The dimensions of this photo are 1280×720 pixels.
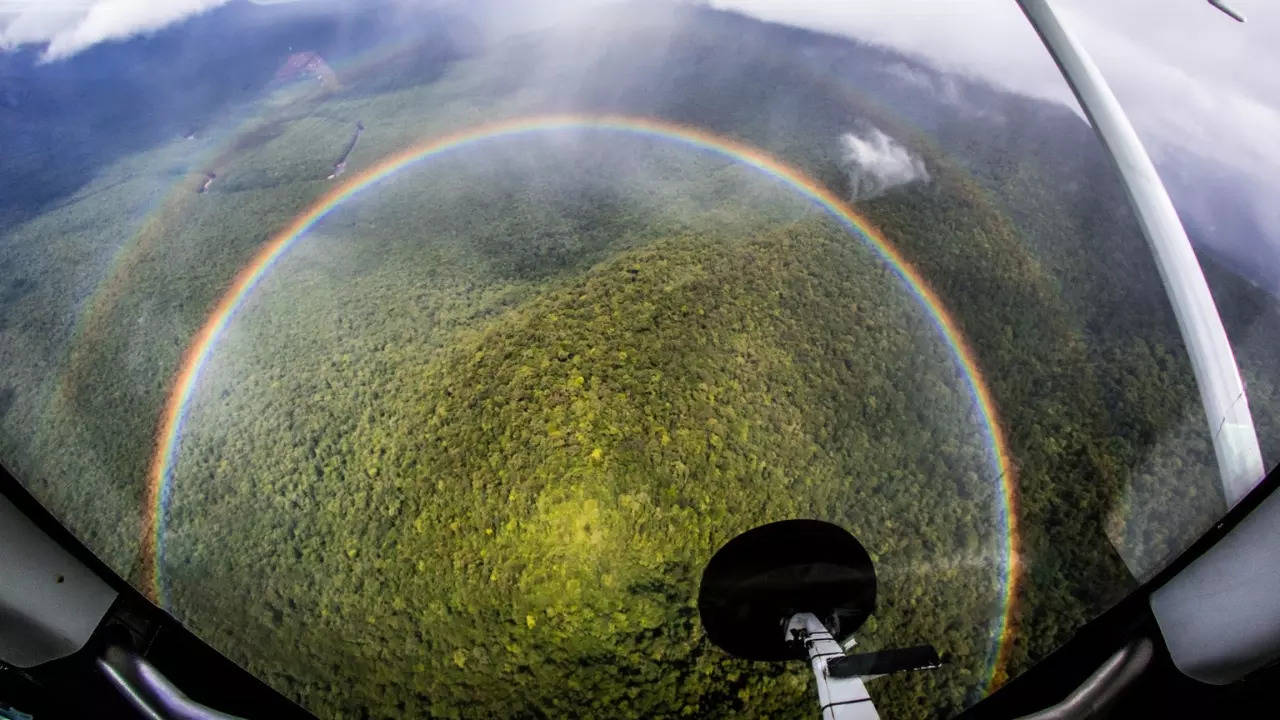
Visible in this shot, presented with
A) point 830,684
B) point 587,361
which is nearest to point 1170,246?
point 830,684

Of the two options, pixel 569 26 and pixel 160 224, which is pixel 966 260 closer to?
pixel 569 26

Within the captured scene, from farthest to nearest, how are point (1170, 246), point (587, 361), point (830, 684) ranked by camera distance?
point (587, 361), point (1170, 246), point (830, 684)

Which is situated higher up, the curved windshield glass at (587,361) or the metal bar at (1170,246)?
the metal bar at (1170,246)

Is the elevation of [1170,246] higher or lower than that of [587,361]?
higher

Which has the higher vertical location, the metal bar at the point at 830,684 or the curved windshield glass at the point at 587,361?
the metal bar at the point at 830,684

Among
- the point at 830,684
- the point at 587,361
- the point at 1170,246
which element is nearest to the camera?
the point at 830,684

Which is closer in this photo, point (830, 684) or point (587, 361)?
point (830, 684)

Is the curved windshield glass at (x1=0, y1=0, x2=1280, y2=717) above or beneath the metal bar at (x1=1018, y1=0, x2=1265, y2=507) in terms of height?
beneath

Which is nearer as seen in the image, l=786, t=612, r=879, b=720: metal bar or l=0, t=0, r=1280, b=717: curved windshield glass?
l=786, t=612, r=879, b=720: metal bar

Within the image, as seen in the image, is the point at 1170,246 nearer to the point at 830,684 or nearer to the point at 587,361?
the point at 830,684

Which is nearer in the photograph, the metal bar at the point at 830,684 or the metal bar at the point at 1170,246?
the metal bar at the point at 830,684

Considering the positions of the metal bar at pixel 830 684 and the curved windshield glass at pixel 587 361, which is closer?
the metal bar at pixel 830 684
